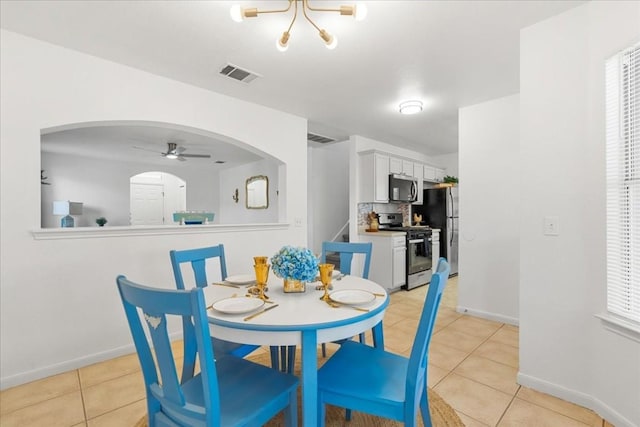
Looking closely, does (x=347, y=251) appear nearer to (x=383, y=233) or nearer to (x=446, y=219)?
(x=383, y=233)

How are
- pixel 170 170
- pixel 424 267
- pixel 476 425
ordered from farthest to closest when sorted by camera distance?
1. pixel 170 170
2. pixel 424 267
3. pixel 476 425

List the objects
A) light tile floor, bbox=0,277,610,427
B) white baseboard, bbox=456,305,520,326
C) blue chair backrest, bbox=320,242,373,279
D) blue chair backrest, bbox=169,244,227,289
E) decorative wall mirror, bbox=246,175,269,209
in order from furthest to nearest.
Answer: decorative wall mirror, bbox=246,175,269,209
white baseboard, bbox=456,305,520,326
blue chair backrest, bbox=320,242,373,279
blue chair backrest, bbox=169,244,227,289
light tile floor, bbox=0,277,610,427

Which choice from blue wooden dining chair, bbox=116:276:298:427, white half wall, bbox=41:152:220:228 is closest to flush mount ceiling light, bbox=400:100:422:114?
blue wooden dining chair, bbox=116:276:298:427

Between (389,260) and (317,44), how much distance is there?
3.11 metres

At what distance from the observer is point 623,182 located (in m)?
1.62

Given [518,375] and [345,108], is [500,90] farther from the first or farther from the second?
[518,375]

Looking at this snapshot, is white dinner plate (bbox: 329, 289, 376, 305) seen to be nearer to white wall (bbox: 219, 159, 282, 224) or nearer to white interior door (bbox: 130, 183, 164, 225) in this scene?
white wall (bbox: 219, 159, 282, 224)

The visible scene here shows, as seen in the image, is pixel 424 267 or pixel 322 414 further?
pixel 424 267

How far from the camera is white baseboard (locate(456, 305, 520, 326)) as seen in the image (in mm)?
3182

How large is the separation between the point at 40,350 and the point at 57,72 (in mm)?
2103

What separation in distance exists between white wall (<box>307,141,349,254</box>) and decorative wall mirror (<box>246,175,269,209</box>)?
1386 millimetres

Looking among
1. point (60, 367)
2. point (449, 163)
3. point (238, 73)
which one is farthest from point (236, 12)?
point (449, 163)

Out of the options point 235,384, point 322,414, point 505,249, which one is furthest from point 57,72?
point 505,249

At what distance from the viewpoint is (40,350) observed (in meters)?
2.16
